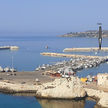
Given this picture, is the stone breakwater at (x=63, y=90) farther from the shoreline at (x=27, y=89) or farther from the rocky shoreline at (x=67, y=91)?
the shoreline at (x=27, y=89)

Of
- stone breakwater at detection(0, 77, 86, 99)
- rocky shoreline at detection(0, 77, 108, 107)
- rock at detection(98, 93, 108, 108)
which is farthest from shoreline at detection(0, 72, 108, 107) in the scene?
rock at detection(98, 93, 108, 108)

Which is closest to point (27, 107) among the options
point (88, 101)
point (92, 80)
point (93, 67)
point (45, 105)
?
point (45, 105)

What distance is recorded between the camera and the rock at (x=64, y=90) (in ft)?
119

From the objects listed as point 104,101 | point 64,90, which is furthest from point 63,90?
point 104,101

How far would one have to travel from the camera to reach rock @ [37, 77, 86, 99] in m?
36.3

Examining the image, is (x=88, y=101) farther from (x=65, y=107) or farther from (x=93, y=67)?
(x=93, y=67)

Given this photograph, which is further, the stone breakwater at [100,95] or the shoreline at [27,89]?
the shoreline at [27,89]

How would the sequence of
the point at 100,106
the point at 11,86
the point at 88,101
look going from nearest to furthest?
1. the point at 100,106
2. the point at 88,101
3. the point at 11,86

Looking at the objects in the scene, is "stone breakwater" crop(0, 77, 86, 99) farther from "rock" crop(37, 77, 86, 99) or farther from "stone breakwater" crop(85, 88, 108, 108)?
"stone breakwater" crop(85, 88, 108, 108)

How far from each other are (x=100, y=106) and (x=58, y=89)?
6.09 metres

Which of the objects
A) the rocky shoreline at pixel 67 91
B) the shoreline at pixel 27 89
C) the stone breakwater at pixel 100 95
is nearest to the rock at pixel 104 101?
the stone breakwater at pixel 100 95

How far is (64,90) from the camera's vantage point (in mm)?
36438

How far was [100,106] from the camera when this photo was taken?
3288 centimetres

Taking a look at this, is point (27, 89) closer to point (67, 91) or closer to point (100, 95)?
point (67, 91)
